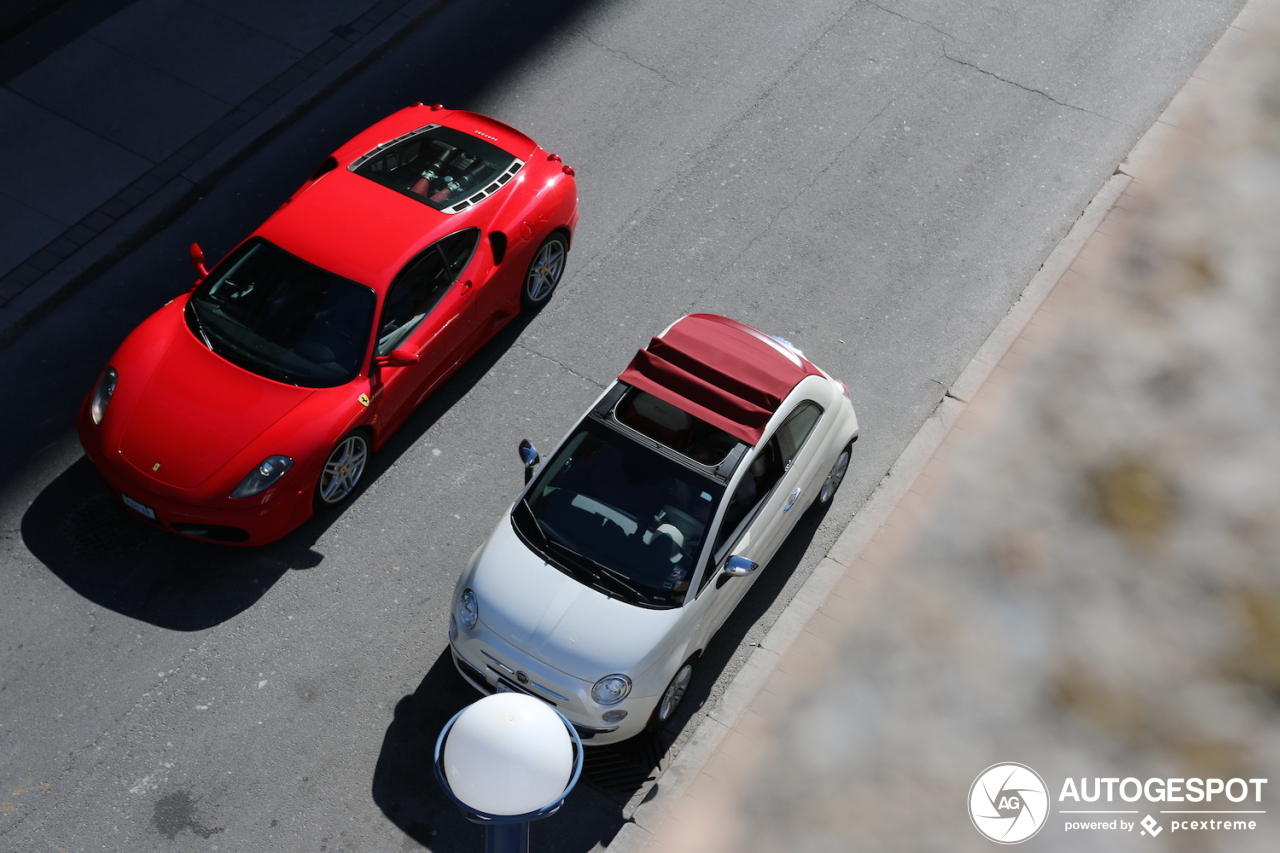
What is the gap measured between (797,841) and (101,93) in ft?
32.2

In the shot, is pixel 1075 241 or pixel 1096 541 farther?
pixel 1075 241

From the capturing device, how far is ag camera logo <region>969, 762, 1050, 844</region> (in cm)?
759

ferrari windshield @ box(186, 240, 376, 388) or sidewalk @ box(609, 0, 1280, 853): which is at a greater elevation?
ferrari windshield @ box(186, 240, 376, 388)

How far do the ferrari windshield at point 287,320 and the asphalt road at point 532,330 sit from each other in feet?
3.54

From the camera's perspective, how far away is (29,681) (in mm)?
7633

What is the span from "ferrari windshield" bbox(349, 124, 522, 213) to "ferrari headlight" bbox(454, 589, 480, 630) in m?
3.41

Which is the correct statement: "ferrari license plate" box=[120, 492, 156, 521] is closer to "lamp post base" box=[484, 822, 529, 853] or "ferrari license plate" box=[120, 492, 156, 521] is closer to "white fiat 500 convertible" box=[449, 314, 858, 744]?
"white fiat 500 convertible" box=[449, 314, 858, 744]

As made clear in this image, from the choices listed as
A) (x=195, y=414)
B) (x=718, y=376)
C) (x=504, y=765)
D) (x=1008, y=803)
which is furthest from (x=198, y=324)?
(x=1008, y=803)

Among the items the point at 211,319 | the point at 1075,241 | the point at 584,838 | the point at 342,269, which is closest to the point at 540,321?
the point at 342,269

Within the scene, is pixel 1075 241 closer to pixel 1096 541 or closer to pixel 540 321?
→ pixel 1096 541

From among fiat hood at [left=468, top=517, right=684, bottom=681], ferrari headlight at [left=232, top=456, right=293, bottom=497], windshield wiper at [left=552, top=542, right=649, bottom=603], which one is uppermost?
windshield wiper at [left=552, top=542, right=649, bottom=603]

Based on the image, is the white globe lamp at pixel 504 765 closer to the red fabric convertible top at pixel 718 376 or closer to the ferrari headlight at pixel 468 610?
the ferrari headlight at pixel 468 610

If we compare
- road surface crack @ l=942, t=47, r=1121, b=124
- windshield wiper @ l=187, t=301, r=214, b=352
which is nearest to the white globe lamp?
windshield wiper @ l=187, t=301, r=214, b=352

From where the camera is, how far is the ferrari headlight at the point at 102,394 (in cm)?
827
